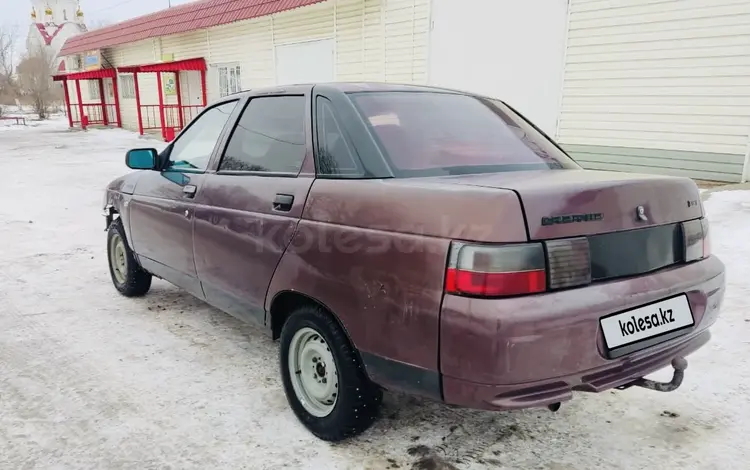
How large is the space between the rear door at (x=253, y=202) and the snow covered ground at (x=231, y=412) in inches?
19.5

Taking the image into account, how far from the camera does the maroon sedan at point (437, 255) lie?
1900mm

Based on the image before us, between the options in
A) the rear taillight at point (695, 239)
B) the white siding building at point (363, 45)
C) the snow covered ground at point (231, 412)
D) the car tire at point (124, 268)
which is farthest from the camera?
the white siding building at point (363, 45)

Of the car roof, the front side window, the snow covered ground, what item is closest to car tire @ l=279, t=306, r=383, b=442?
the snow covered ground

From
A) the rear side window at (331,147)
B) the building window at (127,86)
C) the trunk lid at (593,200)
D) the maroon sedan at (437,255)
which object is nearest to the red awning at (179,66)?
the building window at (127,86)

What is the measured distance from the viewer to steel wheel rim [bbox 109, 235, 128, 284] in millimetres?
4660

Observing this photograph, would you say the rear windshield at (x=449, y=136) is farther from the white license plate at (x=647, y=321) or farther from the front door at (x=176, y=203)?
the front door at (x=176, y=203)

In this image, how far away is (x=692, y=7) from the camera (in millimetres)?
8008

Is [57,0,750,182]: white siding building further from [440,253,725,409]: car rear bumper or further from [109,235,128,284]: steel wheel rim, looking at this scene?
[109,235,128,284]: steel wheel rim

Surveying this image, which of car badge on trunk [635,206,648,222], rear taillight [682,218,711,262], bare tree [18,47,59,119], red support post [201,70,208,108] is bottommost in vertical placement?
rear taillight [682,218,711,262]

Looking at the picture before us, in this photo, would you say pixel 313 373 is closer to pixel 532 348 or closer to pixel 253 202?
pixel 253 202

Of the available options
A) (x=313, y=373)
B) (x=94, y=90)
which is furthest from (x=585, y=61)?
(x=94, y=90)

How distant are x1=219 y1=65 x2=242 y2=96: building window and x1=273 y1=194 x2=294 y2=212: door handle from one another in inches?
659

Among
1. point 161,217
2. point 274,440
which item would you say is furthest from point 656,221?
point 161,217

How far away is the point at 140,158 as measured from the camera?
3865 mm
